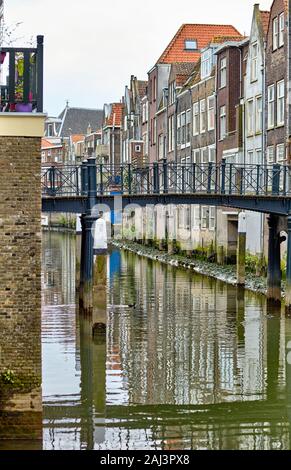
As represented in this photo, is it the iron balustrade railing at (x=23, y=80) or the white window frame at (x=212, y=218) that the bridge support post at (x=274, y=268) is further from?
the iron balustrade railing at (x=23, y=80)

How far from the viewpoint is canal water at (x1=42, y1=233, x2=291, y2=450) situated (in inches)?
669

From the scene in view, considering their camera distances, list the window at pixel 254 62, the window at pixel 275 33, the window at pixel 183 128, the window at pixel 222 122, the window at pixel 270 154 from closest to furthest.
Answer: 1. the window at pixel 275 33
2. the window at pixel 270 154
3. the window at pixel 254 62
4. the window at pixel 222 122
5. the window at pixel 183 128

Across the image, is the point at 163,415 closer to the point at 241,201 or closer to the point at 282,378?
the point at 282,378

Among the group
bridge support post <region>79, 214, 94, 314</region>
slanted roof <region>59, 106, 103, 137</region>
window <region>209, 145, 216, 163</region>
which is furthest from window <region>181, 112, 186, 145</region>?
slanted roof <region>59, 106, 103, 137</region>

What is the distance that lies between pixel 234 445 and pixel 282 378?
6053 mm

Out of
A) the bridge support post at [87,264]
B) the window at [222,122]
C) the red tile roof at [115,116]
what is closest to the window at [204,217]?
the window at [222,122]

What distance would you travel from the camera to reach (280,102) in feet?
138

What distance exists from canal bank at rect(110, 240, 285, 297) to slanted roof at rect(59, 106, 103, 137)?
6962 cm

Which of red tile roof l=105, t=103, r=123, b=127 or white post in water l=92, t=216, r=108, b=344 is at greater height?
red tile roof l=105, t=103, r=123, b=127

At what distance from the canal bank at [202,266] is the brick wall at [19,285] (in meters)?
20.6

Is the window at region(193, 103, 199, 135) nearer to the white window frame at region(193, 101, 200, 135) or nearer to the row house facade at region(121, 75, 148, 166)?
the white window frame at region(193, 101, 200, 135)

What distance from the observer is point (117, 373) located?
2252 centimetres

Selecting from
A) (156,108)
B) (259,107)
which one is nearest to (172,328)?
(259,107)

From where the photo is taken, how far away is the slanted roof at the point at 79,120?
136625 millimetres
